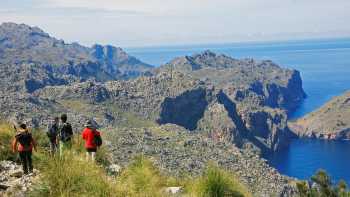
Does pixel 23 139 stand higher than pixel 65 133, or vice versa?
pixel 23 139

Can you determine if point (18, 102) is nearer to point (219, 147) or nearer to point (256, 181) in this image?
point (219, 147)

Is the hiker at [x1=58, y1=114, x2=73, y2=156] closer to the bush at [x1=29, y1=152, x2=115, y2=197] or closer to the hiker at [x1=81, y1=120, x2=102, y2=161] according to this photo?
the hiker at [x1=81, y1=120, x2=102, y2=161]

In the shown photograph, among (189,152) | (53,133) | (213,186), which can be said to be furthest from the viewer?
(189,152)

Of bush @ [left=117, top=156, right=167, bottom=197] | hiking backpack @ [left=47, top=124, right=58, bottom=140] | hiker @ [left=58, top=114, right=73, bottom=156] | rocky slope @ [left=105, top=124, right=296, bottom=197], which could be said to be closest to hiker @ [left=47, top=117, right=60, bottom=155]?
hiking backpack @ [left=47, top=124, right=58, bottom=140]

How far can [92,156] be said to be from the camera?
20.8 metres

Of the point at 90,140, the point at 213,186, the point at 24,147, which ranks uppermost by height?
the point at 24,147

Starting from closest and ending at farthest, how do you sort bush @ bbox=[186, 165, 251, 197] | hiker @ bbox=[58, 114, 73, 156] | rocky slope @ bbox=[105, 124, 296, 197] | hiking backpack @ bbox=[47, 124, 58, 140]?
bush @ bbox=[186, 165, 251, 197] < hiker @ bbox=[58, 114, 73, 156] < hiking backpack @ bbox=[47, 124, 58, 140] < rocky slope @ bbox=[105, 124, 296, 197]

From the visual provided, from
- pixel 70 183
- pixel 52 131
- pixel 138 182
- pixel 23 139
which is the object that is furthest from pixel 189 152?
pixel 70 183

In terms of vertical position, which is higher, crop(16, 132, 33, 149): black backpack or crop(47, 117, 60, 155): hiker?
crop(16, 132, 33, 149): black backpack

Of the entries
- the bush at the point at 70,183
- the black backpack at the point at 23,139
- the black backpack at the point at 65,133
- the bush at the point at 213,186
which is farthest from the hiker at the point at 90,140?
the bush at the point at 70,183

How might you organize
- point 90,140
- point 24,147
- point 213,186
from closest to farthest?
point 24,147 < point 213,186 < point 90,140

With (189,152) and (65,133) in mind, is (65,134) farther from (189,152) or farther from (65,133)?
(189,152)

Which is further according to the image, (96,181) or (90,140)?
(90,140)

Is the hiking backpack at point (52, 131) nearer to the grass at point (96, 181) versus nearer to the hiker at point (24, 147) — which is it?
the grass at point (96, 181)
